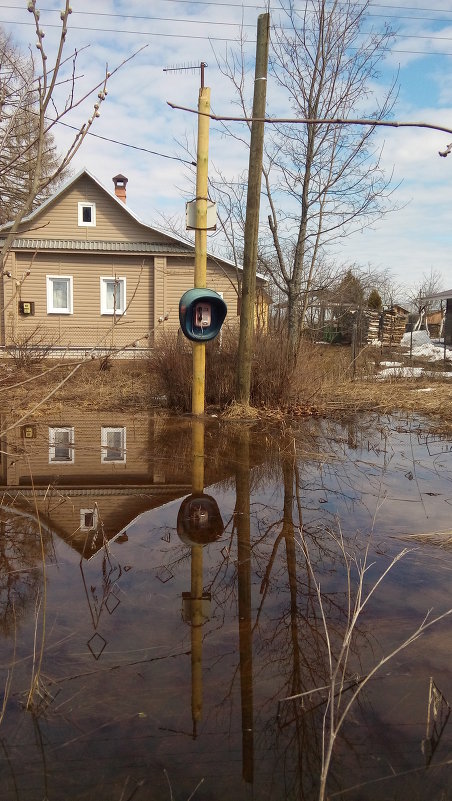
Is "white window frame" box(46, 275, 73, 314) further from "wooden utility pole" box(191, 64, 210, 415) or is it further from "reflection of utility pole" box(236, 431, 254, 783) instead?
"reflection of utility pole" box(236, 431, 254, 783)

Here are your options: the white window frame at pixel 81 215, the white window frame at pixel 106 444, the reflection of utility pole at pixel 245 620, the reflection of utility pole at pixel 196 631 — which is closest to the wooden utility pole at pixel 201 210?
the white window frame at pixel 106 444

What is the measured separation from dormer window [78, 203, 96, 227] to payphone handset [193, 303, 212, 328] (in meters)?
13.9

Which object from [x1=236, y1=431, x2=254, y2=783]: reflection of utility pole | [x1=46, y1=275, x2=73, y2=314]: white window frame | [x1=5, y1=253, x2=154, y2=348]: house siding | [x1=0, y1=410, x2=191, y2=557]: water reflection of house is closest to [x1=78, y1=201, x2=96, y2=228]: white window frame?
[x1=5, y1=253, x2=154, y2=348]: house siding

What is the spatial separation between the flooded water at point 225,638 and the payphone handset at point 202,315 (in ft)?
11.8

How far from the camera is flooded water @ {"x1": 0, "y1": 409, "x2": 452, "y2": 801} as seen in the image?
218 centimetres

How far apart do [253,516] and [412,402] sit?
7812 mm

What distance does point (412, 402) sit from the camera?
12.0m

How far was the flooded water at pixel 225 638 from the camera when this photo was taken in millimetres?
2182

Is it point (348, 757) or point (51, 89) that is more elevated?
point (51, 89)

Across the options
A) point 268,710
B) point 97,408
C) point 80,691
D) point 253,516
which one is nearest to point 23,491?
point 253,516

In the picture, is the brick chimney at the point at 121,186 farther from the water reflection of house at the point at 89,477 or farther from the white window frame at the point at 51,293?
the water reflection of house at the point at 89,477

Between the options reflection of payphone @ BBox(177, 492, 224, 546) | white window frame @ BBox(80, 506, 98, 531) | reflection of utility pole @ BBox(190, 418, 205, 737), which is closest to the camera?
reflection of utility pole @ BBox(190, 418, 205, 737)

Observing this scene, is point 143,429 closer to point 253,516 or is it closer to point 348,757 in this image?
point 253,516

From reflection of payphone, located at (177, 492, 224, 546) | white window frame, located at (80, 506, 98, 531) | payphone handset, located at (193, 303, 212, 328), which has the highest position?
payphone handset, located at (193, 303, 212, 328)
